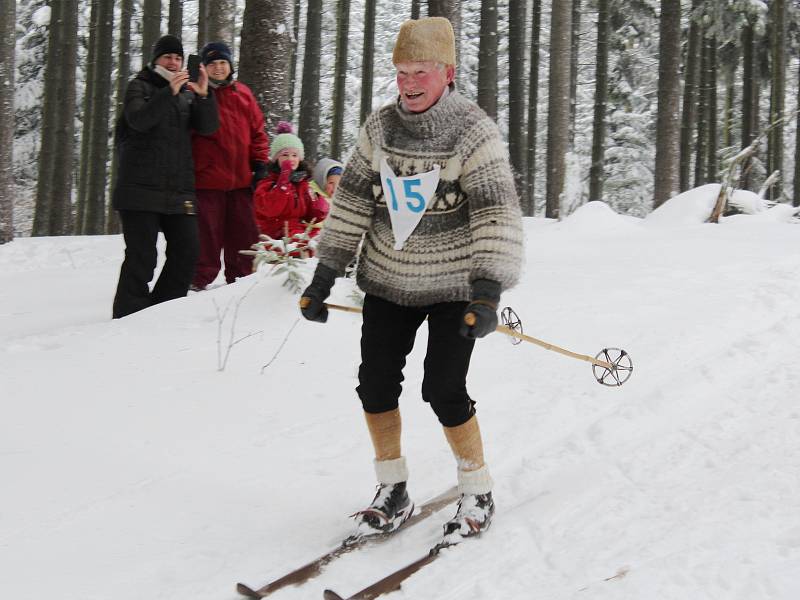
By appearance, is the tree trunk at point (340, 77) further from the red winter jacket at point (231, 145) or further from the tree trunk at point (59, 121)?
the red winter jacket at point (231, 145)

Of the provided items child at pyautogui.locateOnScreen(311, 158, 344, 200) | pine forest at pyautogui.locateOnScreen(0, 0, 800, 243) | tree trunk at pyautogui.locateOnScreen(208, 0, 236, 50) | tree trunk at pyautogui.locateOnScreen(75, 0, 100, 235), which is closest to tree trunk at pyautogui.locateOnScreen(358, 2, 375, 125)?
pine forest at pyautogui.locateOnScreen(0, 0, 800, 243)

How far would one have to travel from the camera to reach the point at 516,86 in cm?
1712

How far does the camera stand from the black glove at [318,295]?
3.47 m

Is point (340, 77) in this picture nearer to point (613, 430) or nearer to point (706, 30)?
point (706, 30)

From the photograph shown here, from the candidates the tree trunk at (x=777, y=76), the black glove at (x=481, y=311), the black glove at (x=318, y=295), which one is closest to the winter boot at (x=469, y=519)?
the black glove at (x=481, y=311)

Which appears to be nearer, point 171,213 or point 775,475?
point 775,475

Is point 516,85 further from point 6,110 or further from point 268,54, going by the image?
point 268,54

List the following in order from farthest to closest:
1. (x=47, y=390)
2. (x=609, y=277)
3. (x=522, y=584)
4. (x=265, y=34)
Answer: (x=265, y=34)
(x=609, y=277)
(x=47, y=390)
(x=522, y=584)

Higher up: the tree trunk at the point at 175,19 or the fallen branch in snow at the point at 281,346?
the tree trunk at the point at 175,19

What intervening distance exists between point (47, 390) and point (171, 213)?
178 cm

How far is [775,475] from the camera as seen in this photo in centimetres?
372

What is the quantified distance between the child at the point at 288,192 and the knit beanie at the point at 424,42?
403 centimetres

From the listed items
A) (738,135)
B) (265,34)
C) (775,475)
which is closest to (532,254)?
(265,34)

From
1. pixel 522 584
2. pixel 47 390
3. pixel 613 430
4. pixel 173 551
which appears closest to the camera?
pixel 522 584
